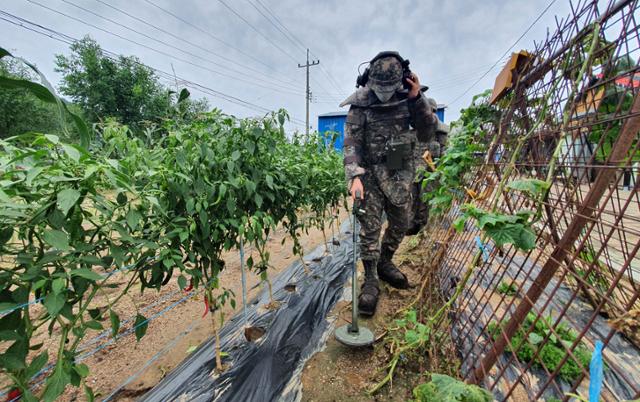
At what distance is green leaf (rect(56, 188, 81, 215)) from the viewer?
686 mm

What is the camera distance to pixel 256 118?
1.58 metres

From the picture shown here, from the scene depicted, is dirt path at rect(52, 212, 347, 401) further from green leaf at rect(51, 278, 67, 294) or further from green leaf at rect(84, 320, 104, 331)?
green leaf at rect(51, 278, 67, 294)

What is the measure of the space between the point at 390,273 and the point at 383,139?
1222mm

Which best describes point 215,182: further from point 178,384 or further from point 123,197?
point 178,384

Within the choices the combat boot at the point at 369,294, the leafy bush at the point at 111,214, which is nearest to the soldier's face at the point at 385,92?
the leafy bush at the point at 111,214

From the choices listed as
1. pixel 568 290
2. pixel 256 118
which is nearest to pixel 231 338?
pixel 256 118

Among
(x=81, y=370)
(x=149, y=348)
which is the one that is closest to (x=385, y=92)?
(x=81, y=370)

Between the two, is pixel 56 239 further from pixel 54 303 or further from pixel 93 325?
pixel 93 325

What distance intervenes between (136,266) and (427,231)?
12.3ft

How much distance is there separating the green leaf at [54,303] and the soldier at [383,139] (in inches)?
72.2

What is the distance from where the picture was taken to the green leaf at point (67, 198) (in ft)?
2.25

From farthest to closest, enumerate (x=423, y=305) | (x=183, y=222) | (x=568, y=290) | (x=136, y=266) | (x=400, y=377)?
1. (x=568, y=290)
2. (x=423, y=305)
3. (x=400, y=377)
4. (x=183, y=222)
5. (x=136, y=266)

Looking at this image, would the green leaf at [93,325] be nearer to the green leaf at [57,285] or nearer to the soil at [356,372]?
the green leaf at [57,285]

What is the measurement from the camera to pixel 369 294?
7.22 ft
